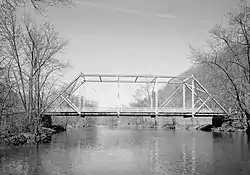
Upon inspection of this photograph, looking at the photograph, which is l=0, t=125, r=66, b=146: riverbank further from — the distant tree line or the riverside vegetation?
the distant tree line

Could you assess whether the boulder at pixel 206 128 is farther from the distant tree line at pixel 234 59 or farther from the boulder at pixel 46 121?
the boulder at pixel 46 121

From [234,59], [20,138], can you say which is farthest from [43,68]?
[234,59]

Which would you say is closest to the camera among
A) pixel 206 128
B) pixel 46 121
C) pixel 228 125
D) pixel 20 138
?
pixel 20 138

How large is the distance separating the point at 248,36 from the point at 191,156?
1192 cm

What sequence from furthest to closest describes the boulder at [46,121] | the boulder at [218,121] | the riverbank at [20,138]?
1. the boulder at [218,121]
2. the boulder at [46,121]
3. the riverbank at [20,138]

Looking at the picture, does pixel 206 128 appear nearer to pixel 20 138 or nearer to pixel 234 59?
pixel 234 59

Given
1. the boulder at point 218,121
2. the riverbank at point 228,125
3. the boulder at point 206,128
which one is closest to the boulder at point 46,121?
the boulder at point 206,128

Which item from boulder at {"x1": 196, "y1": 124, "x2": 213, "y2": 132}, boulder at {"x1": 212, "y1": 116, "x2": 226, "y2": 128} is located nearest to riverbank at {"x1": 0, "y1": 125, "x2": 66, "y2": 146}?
boulder at {"x1": 196, "y1": 124, "x2": 213, "y2": 132}

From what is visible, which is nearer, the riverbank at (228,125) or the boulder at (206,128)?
the riverbank at (228,125)

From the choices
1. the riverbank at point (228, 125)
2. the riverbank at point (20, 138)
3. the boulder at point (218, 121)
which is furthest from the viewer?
the boulder at point (218, 121)

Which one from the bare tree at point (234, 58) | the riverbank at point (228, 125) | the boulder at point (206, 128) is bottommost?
the boulder at point (206, 128)

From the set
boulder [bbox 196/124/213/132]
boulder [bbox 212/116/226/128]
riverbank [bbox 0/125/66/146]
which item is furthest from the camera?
boulder [bbox 196/124/213/132]

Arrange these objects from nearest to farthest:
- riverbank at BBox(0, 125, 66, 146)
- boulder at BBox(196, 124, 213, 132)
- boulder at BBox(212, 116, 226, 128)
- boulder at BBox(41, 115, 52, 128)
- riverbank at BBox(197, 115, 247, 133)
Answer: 1. riverbank at BBox(0, 125, 66, 146)
2. boulder at BBox(41, 115, 52, 128)
3. riverbank at BBox(197, 115, 247, 133)
4. boulder at BBox(212, 116, 226, 128)
5. boulder at BBox(196, 124, 213, 132)

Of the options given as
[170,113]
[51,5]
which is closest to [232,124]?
[170,113]
